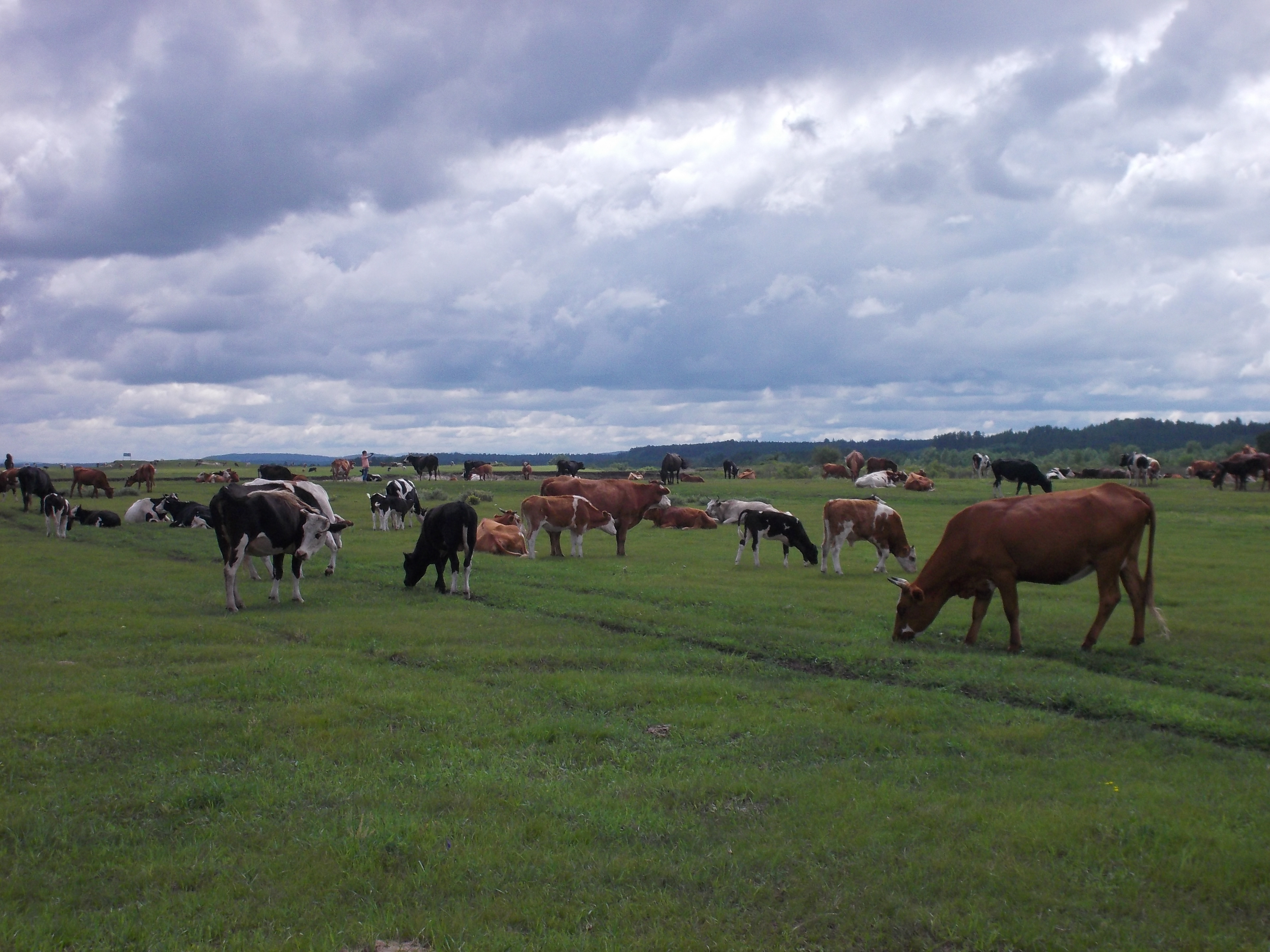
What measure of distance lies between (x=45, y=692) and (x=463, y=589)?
8.98 metres

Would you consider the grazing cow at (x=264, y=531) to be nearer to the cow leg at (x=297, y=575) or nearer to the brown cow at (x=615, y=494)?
the cow leg at (x=297, y=575)

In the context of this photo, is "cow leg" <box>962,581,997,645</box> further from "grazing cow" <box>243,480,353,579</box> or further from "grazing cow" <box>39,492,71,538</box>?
"grazing cow" <box>39,492,71,538</box>

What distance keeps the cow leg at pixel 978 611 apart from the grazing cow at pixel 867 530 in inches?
282

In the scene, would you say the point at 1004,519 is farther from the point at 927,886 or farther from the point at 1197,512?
the point at 1197,512

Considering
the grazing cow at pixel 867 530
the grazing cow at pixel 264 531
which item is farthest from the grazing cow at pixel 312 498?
the grazing cow at pixel 867 530

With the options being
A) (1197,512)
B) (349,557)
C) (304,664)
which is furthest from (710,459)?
(304,664)

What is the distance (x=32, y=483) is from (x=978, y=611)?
41.6m

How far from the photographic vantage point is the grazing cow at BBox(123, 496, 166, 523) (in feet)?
120

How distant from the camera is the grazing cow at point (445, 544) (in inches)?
706

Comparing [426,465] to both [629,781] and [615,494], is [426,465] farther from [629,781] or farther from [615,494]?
[629,781]

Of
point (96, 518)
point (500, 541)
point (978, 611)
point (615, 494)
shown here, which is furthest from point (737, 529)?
point (96, 518)

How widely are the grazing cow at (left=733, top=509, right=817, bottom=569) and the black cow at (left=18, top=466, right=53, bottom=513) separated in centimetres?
3171

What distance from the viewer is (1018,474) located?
44906 mm

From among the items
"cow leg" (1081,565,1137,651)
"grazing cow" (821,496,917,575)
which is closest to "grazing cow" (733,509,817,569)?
"grazing cow" (821,496,917,575)
